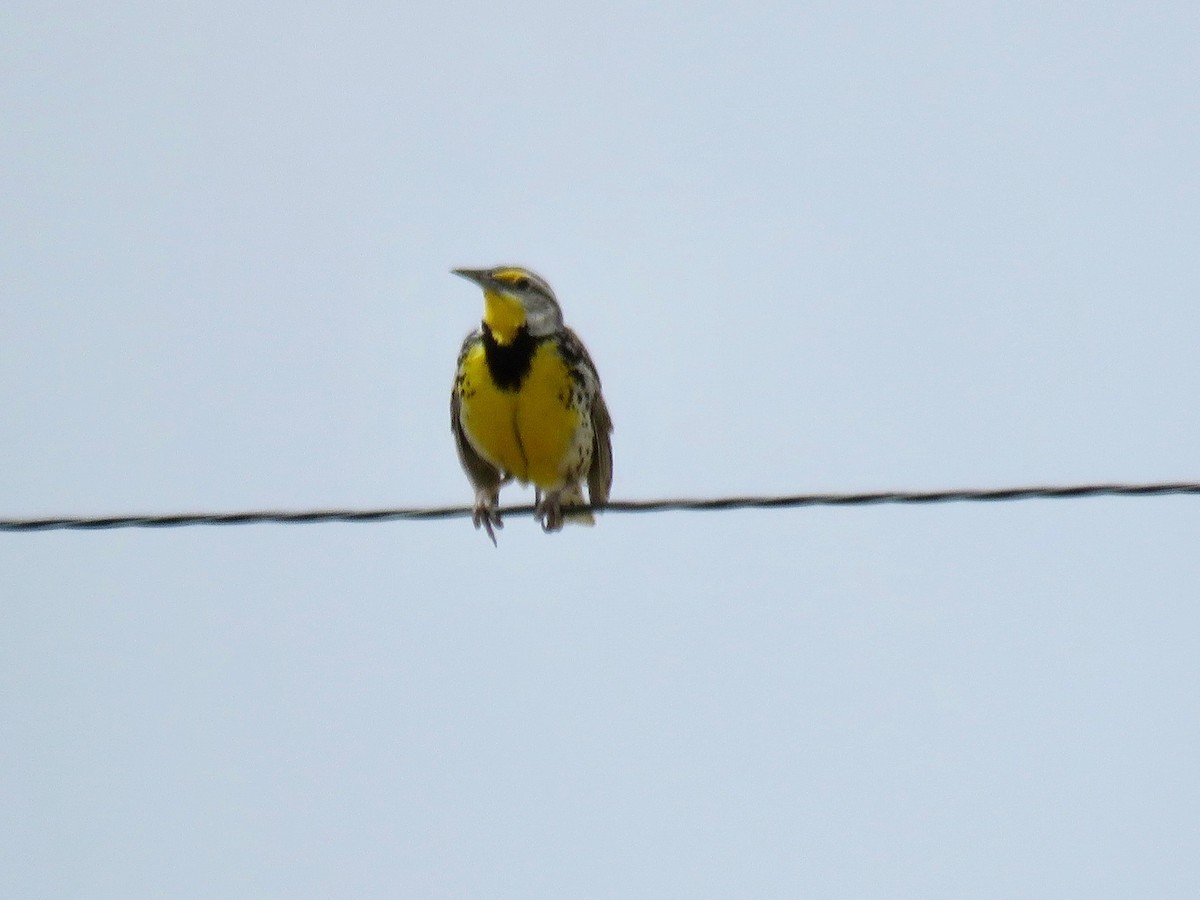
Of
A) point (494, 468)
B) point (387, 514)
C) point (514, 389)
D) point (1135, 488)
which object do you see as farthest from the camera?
point (494, 468)

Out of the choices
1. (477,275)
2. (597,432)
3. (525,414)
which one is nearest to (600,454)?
(597,432)

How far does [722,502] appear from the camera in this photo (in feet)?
19.0

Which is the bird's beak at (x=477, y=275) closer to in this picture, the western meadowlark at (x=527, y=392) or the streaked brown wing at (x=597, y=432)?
the western meadowlark at (x=527, y=392)

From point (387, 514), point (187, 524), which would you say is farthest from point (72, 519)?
point (387, 514)

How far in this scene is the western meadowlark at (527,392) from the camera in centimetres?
846

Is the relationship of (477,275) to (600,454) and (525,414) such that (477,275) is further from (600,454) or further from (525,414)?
(600,454)

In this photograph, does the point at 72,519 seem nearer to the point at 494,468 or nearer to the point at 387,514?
the point at 387,514

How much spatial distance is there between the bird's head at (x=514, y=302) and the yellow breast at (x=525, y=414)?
0.37 ft

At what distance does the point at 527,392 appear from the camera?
845 cm

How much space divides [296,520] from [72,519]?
593 millimetres

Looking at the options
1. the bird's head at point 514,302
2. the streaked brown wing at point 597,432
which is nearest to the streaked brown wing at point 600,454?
the streaked brown wing at point 597,432

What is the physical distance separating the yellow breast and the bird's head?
11 cm

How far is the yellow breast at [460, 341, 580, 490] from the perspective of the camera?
27.7 ft

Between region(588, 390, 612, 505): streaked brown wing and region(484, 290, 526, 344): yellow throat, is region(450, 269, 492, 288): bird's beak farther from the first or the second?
region(588, 390, 612, 505): streaked brown wing
